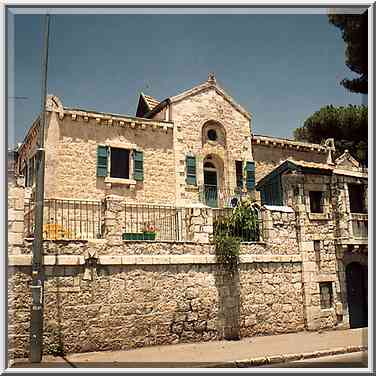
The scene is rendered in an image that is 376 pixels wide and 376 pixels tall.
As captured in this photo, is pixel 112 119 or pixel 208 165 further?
pixel 208 165

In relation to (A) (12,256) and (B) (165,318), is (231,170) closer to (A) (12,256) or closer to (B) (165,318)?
(B) (165,318)

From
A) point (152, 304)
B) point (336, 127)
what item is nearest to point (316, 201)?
point (152, 304)

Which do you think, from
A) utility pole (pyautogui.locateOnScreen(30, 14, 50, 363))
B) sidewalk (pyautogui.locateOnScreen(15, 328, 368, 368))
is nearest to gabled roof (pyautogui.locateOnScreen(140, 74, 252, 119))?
utility pole (pyautogui.locateOnScreen(30, 14, 50, 363))

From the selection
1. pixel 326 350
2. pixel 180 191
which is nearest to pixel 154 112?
pixel 180 191

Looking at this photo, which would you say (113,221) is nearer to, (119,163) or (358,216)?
(119,163)

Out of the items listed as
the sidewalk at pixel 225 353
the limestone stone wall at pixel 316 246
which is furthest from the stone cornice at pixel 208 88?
the sidewalk at pixel 225 353

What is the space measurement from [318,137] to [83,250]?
1773cm

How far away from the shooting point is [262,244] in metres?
12.0

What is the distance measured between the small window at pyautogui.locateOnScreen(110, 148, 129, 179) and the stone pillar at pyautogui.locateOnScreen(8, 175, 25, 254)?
6053 millimetres

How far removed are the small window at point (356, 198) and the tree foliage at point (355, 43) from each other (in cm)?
408

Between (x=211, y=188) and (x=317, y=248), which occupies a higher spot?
(x=211, y=188)

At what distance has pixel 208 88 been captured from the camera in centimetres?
1720

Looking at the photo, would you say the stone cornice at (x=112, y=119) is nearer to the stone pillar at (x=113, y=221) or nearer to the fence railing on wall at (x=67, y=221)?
the fence railing on wall at (x=67, y=221)

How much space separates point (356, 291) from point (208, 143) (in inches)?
306
